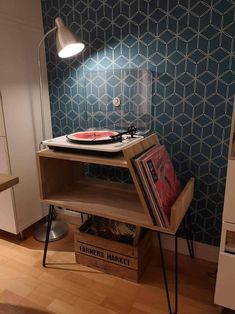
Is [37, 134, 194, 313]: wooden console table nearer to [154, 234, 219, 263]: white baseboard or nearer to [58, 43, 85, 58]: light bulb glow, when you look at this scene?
[154, 234, 219, 263]: white baseboard

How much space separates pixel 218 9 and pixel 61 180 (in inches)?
49.7

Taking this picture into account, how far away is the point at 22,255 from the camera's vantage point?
176 cm

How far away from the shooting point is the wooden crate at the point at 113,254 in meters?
1.49

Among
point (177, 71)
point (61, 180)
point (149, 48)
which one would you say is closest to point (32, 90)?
point (61, 180)

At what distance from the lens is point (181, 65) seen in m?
1.47

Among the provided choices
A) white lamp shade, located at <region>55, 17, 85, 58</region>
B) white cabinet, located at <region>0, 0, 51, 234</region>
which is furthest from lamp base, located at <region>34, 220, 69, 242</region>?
white lamp shade, located at <region>55, 17, 85, 58</region>

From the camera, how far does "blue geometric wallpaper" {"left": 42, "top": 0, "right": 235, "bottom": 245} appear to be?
54.1 inches

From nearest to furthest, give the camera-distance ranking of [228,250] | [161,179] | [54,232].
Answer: [228,250] → [161,179] → [54,232]

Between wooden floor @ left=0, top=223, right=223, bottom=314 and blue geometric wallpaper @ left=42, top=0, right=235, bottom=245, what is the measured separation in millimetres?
313

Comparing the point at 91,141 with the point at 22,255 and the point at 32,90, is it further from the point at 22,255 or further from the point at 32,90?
the point at 22,255

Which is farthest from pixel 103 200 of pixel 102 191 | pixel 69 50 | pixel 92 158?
pixel 69 50

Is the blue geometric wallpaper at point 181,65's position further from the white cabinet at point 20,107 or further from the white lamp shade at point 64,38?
the white lamp shade at point 64,38

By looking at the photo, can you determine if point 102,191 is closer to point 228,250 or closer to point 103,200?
point 103,200

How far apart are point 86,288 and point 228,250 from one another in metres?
0.80
